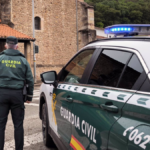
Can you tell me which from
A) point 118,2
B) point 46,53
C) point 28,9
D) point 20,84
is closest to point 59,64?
point 46,53

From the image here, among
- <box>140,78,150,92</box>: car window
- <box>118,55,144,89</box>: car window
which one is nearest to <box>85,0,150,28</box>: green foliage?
<box>118,55,144,89</box>: car window

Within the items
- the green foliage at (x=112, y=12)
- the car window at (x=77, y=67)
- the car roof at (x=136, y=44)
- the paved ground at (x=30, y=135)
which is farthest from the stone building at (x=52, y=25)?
the green foliage at (x=112, y=12)

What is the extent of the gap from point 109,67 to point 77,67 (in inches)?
32.9

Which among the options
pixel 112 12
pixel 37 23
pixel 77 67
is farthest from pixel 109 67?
pixel 112 12

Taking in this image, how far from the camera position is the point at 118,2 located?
65375 millimetres

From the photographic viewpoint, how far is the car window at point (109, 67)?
1.94m

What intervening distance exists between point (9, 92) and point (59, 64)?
2193 cm

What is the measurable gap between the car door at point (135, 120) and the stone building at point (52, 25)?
20.0 meters

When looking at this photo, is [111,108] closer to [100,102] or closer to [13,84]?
[100,102]

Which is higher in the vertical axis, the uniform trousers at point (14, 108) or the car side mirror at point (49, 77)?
the car side mirror at point (49, 77)

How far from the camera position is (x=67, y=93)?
270 centimetres

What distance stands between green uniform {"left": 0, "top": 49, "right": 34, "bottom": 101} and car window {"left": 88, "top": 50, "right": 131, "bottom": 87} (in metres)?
1.37

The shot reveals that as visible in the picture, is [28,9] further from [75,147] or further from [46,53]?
[75,147]

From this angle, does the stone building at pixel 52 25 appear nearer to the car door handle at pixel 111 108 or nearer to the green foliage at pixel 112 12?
the car door handle at pixel 111 108
